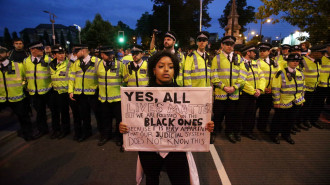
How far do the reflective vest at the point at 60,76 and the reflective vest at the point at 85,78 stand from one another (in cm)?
40

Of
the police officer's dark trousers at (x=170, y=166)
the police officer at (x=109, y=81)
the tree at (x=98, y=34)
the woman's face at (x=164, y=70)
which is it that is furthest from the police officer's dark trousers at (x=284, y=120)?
the tree at (x=98, y=34)

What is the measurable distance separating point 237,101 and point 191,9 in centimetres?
2603

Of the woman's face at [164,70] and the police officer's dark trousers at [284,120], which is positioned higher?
the woman's face at [164,70]

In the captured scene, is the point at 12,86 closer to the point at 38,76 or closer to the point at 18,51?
the point at 38,76

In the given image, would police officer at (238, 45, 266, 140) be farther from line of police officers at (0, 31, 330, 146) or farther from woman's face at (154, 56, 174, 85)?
woman's face at (154, 56, 174, 85)

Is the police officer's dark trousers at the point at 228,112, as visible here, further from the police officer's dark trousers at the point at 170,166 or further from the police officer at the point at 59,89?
the police officer at the point at 59,89

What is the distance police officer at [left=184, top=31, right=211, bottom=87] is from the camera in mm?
3965

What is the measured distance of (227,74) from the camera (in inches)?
157

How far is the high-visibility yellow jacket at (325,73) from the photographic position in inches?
198

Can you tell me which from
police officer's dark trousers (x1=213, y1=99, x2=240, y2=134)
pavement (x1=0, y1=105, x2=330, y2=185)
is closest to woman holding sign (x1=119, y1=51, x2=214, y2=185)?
pavement (x1=0, y1=105, x2=330, y2=185)

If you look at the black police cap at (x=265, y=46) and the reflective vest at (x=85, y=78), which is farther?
the black police cap at (x=265, y=46)

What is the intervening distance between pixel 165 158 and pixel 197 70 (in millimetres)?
2447

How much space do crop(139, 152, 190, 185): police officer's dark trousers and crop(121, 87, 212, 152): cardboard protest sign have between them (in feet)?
0.32

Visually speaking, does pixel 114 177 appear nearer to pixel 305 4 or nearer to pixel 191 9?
pixel 305 4
